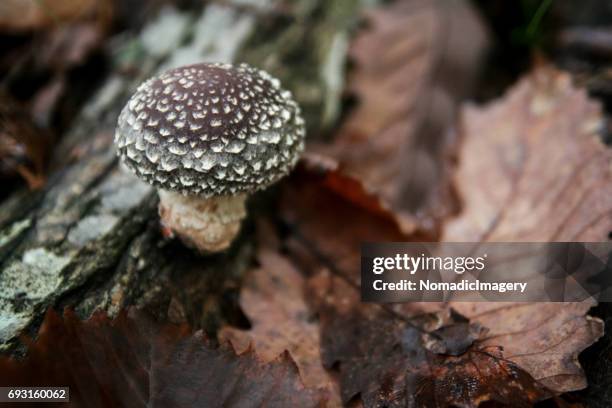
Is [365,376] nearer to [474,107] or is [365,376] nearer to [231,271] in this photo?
[231,271]

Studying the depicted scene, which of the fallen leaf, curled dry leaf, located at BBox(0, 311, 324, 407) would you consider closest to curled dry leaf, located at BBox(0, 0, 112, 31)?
curled dry leaf, located at BBox(0, 311, 324, 407)

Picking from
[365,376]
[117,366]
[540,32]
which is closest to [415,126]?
[540,32]

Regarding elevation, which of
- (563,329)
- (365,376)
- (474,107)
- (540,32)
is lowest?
(365,376)

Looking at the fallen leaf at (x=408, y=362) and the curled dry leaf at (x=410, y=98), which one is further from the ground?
the curled dry leaf at (x=410, y=98)

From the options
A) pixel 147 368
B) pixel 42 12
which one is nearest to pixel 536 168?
pixel 147 368

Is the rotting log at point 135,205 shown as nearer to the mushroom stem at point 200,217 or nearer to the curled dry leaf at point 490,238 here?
the mushroom stem at point 200,217

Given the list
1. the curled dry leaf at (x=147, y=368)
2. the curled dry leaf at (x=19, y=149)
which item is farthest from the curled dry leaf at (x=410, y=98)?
the curled dry leaf at (x=19, y=149)

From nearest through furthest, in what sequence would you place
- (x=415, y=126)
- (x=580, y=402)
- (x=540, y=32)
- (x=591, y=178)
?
(x=580, y=402) < (x=591, y=178) < (x=415, y=126) < (x=540, y=32)
